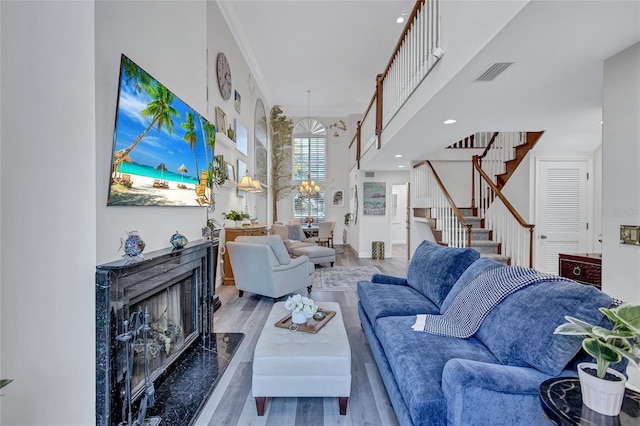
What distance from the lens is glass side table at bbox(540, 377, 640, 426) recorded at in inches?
37.0

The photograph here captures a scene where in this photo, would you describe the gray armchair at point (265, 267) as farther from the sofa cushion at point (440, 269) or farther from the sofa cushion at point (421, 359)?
the sofa cushion at point (421, 359)

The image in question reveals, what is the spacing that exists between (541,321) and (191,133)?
109 inches

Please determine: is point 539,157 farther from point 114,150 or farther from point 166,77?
point 114,150

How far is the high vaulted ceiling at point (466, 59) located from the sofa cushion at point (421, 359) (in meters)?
1.82

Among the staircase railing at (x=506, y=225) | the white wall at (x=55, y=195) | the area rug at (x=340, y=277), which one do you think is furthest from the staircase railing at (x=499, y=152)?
the white wall at (x=55, y=195)

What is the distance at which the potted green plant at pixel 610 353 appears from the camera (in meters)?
0.92

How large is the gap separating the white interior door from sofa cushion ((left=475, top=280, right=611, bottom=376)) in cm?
392

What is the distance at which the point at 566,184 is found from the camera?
185 inches

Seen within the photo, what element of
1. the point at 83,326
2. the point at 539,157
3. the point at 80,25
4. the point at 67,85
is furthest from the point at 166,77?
the point at 539,157

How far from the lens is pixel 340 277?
5.49 metres

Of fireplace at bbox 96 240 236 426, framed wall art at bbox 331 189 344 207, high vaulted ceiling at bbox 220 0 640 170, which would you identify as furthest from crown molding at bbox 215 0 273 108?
Result: fireplace at bbox 96 240 236 426

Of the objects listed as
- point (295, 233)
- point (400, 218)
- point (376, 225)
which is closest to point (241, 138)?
point (295, 233)

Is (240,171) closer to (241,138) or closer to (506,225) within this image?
(241,138)

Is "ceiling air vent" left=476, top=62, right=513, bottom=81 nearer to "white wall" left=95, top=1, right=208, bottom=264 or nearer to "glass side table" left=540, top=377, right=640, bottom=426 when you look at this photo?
"glass side table" left=540, top=377, right=640, bottom=426
